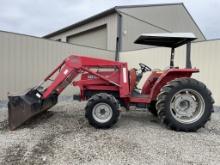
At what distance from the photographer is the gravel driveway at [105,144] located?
2.73 meters

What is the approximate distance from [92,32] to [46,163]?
11295mm

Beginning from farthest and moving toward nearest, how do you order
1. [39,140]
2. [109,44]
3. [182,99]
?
[109,44]
[182,99]
[39,140]

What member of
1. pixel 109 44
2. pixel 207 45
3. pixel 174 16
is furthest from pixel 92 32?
pixel 207 45

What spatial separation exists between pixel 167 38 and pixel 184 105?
1393mm

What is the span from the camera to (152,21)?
12.7m

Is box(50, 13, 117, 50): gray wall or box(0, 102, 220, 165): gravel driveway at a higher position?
box(50, 13, 117, 50): gray wall

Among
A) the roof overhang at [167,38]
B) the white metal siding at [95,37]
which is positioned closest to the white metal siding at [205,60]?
the roof overhang at [167,38]

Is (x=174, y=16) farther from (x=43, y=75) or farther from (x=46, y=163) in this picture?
(x=46, y=163)

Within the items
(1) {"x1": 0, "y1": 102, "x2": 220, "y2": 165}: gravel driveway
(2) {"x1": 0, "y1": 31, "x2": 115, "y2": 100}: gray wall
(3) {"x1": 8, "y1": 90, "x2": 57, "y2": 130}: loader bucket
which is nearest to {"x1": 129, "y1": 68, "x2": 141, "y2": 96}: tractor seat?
(1) {"x1": 0, "y1": 102, "x2": 220, "y2": 165}: gravel driveway

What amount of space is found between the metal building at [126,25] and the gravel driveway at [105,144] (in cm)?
647

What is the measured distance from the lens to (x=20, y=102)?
3.82 meters

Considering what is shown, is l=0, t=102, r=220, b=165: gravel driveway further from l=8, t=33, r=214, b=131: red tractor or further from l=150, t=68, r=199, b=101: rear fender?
l=150, t=68, r=199, b=101: rear fender

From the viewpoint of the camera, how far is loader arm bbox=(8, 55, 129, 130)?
12.5ft

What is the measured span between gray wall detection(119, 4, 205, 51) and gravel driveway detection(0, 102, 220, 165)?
766cm
